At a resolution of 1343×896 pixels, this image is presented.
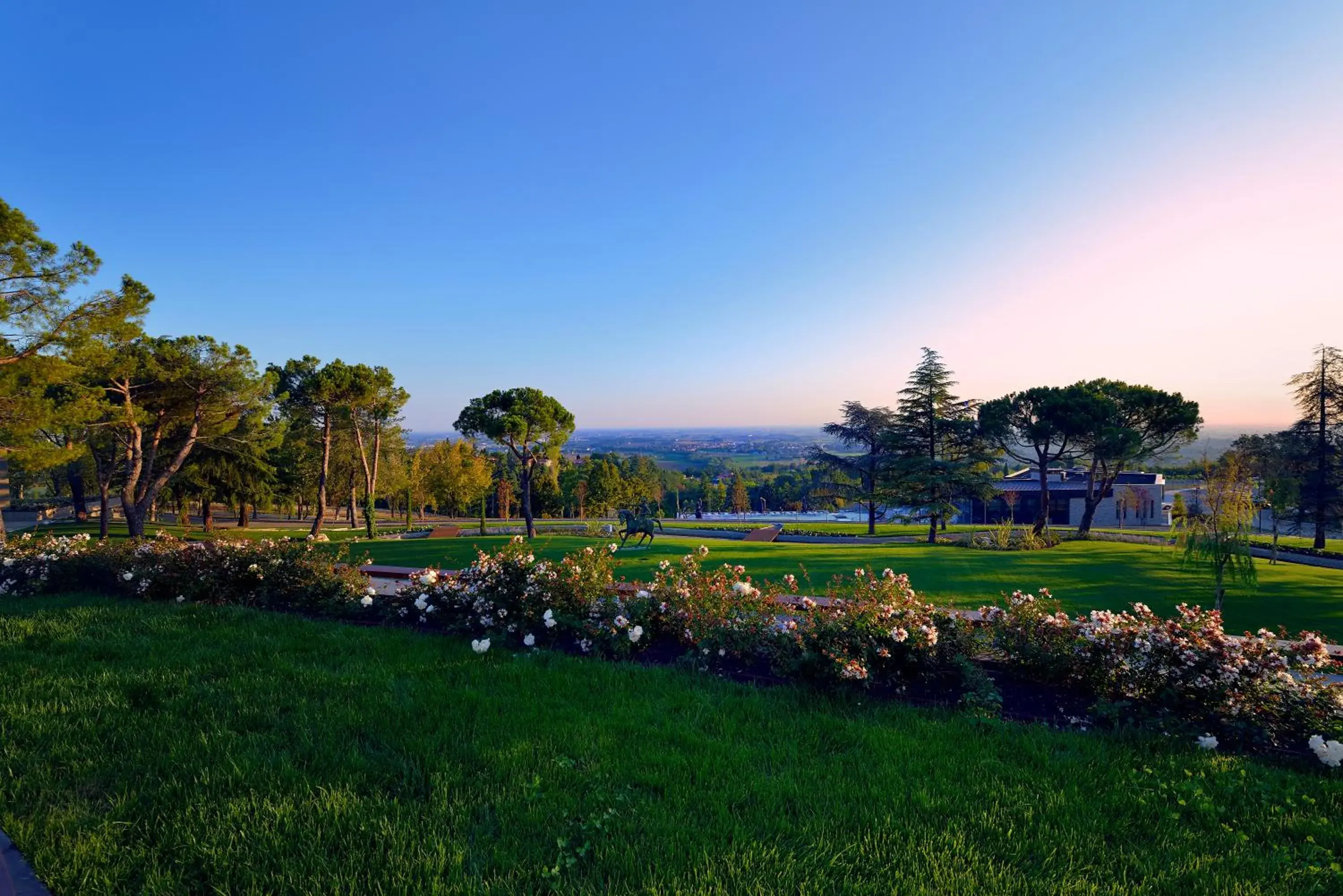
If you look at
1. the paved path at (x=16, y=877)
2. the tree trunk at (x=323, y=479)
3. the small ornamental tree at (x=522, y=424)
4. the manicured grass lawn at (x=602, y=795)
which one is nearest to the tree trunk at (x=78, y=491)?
the tree trunk at (x=323, y=479)

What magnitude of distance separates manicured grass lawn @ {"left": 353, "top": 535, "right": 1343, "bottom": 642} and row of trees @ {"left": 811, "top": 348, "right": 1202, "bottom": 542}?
7049mm

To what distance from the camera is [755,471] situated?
105812mm

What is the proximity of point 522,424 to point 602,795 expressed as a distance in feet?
68.7

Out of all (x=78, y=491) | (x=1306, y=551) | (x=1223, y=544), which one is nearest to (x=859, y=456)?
(x=1306, y=551)

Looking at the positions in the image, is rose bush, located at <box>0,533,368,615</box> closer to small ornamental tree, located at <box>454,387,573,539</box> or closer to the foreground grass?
small ornamental tree, located at <box>454,387,573,539</box>

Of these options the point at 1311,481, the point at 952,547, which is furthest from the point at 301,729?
the point at 1311,481

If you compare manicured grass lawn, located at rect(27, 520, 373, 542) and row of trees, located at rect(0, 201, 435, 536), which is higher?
row of trees, located at rect(0, 201, 435, 536)

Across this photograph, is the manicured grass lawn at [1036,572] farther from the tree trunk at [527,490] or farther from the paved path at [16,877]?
the tree trunk at [527,490]

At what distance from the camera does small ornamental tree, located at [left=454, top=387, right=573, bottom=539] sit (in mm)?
22656

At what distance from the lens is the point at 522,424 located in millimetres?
22469

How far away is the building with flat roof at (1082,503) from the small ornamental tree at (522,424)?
99.7 ft

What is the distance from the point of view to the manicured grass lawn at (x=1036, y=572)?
7.57 m

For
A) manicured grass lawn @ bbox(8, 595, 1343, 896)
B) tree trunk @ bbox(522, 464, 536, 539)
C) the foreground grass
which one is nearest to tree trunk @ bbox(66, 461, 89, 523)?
tree trunk @ bbox(522, 464, 536, 539)

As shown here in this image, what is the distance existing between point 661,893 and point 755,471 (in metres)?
105
